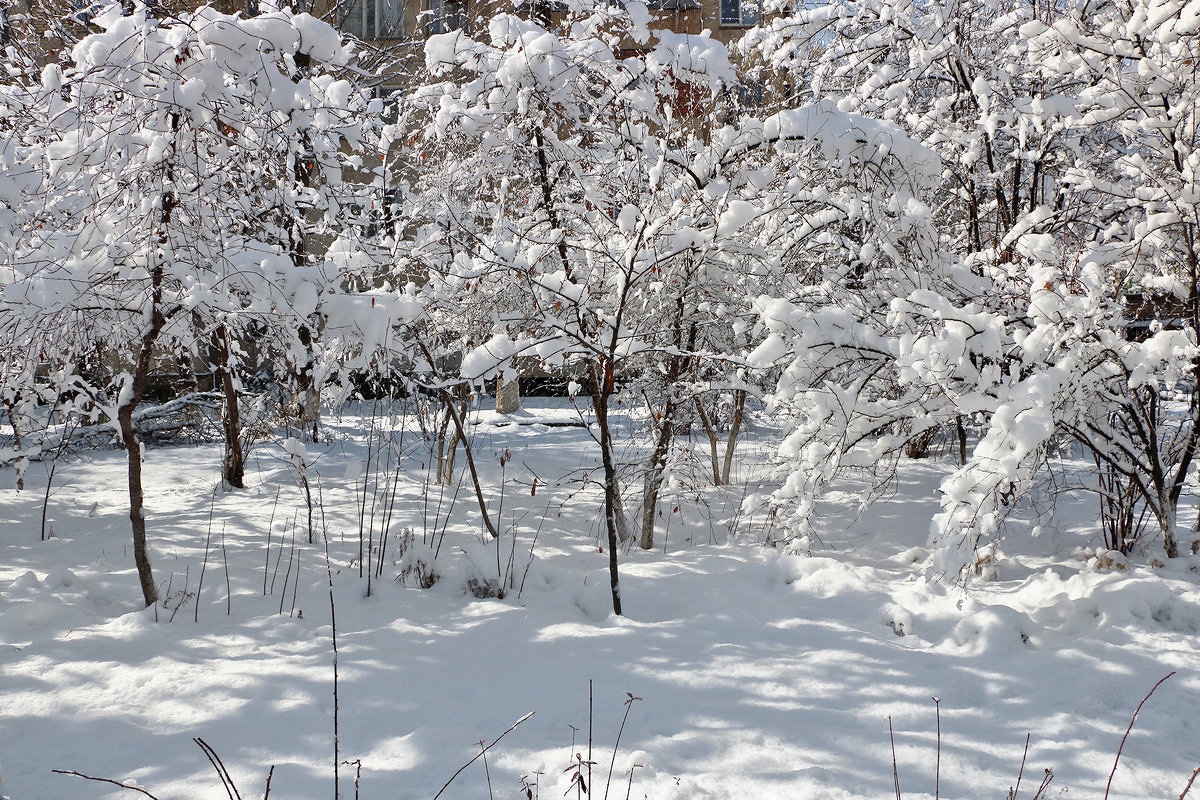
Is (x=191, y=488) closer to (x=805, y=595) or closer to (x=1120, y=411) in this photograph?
(x=805, y=595)

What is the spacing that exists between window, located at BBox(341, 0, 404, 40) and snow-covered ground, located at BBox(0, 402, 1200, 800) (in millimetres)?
12339

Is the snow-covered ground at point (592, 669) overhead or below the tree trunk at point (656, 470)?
below

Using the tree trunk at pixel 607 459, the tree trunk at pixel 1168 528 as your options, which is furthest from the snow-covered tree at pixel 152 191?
the tree trunk at pixel 1168 528

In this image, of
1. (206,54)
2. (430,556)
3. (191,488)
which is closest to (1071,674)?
(430,556)

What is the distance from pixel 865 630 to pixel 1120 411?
6.74ft

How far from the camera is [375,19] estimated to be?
595 inches

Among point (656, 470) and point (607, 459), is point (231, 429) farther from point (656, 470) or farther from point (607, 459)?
point (607, 459)

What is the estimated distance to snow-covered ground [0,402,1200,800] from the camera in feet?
8.21

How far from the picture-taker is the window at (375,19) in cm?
1450

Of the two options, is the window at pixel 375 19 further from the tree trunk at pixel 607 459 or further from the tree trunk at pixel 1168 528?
the tree trunk at pixel 1168 528

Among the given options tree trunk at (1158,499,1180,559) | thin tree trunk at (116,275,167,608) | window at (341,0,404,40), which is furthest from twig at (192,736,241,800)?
window at (341,0,404,40)

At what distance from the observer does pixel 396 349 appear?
4.15 m

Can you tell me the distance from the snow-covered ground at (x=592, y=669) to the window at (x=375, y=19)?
1234 centimetres

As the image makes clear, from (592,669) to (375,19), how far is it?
1537cm
